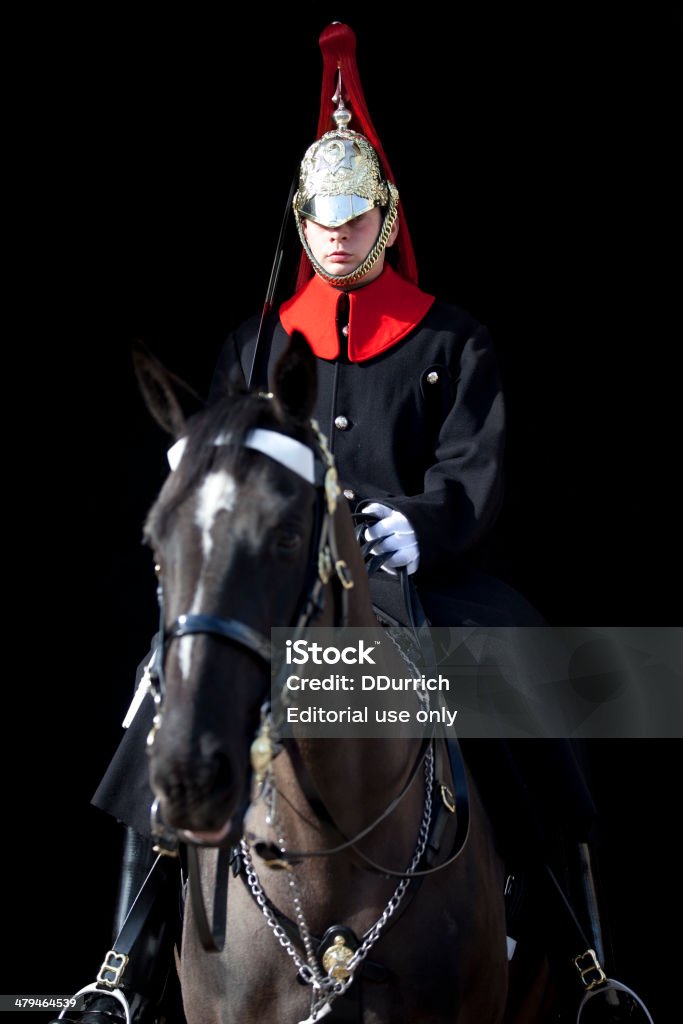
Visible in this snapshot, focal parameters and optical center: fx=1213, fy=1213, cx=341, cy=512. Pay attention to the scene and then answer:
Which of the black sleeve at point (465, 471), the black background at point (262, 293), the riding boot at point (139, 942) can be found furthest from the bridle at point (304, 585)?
the black background at point (262, 293)

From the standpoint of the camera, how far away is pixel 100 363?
498cm

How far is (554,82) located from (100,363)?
7.14ft

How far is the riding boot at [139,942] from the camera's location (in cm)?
295

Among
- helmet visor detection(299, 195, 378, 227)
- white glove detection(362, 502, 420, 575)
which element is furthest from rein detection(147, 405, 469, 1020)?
helmet visor detection(299, 195, 378, 227)

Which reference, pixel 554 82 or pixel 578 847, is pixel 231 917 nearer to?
pixel 578 847

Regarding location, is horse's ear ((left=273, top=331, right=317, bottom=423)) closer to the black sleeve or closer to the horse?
the horse

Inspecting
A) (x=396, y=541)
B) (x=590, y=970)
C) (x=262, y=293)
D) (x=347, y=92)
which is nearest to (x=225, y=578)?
(x=396, y=541)

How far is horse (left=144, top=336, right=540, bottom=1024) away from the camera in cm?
194

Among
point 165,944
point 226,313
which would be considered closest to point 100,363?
point 226,313

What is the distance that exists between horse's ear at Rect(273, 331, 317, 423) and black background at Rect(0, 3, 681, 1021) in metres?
2.71

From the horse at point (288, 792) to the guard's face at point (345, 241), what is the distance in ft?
4.25

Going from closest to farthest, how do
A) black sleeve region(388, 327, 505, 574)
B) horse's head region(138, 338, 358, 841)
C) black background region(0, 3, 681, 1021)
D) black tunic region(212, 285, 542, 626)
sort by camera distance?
horse's head region(138, 338, 358, 841)
black sleeve region(388, 327, 505, 574)
black tunic region(212, 285, 542, 626)
black background region(0, 3, 681, 1021)

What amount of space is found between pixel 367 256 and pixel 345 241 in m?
0.08

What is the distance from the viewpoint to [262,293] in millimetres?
5207
